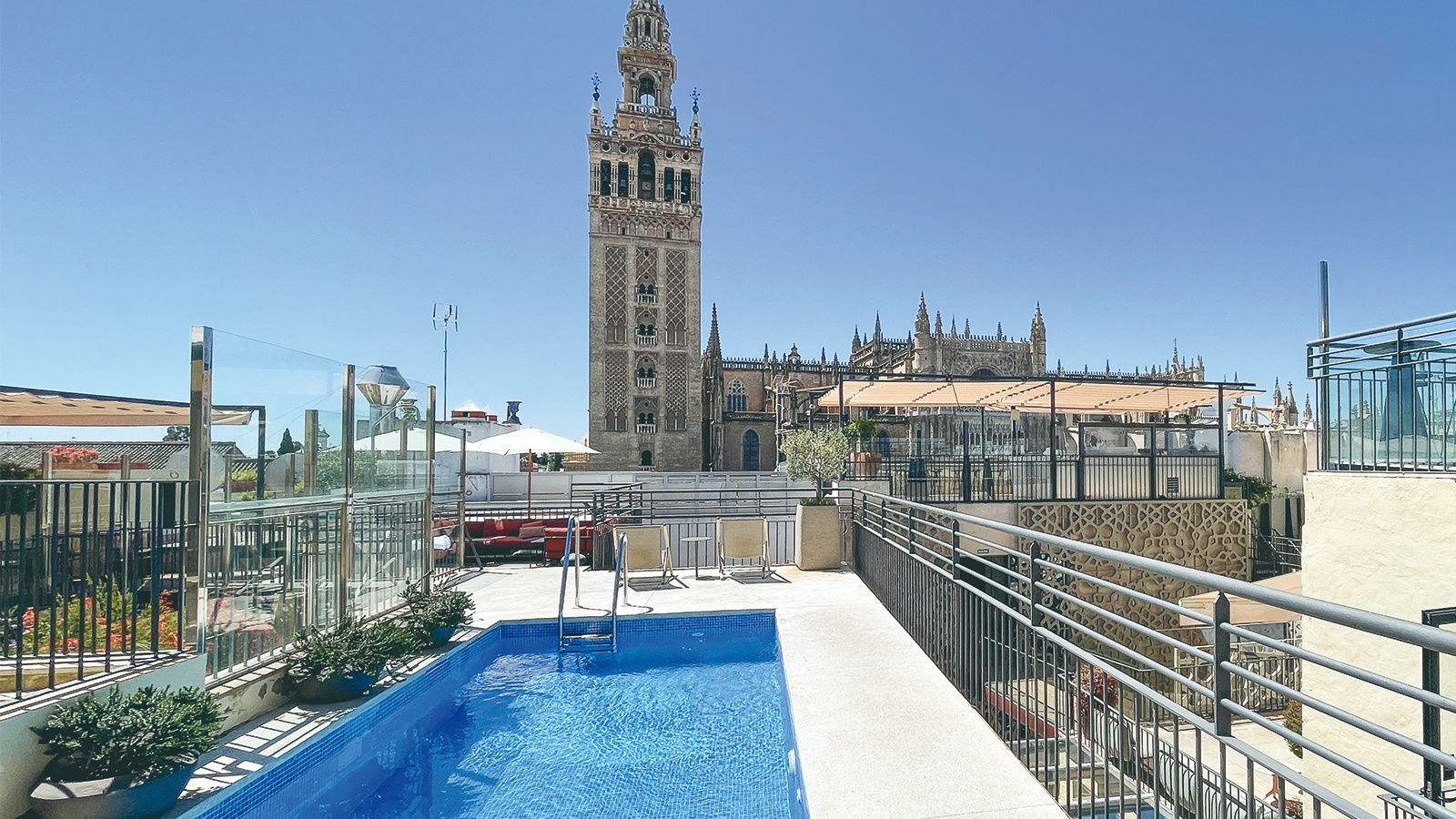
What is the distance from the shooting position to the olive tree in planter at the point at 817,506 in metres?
8.85

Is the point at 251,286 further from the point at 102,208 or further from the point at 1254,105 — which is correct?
the point at 1254,105

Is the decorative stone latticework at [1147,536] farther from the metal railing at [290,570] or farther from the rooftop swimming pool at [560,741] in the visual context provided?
the metal railing at [290,570]

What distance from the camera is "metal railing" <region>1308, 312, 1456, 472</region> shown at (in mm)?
4992

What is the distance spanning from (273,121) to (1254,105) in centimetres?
1906

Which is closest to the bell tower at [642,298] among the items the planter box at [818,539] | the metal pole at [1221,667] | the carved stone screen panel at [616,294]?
the carved stone screen panel at [616,294]

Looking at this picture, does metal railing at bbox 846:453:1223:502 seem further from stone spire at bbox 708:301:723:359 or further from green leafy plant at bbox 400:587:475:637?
stone spire at bbox 708:301:723:359

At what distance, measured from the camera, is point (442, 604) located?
6105mm

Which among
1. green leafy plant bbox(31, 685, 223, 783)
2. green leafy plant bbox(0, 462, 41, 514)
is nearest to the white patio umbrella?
green leafy plant bbox(0, 462, 41, 514)

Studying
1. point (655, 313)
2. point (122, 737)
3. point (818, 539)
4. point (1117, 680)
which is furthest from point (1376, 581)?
point (655, 313)

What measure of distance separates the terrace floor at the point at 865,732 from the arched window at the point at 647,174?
37.1m

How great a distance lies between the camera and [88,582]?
3.78 m

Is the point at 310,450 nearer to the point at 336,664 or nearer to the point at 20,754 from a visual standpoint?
the point at 336,664

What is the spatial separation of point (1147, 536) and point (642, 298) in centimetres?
3066

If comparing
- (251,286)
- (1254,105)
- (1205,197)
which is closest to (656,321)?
(251,286)
